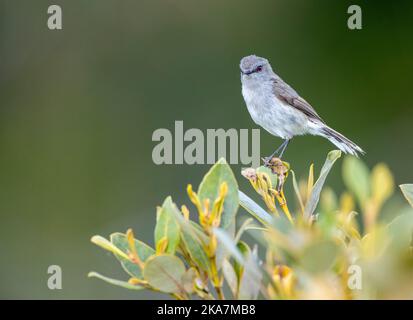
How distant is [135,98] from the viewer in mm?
5711

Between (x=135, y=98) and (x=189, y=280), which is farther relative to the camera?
(x=135, y=98)

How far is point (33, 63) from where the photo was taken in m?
5.86

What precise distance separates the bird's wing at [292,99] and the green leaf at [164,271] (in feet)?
9.23

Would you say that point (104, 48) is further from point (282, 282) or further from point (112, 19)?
point (282, 282)

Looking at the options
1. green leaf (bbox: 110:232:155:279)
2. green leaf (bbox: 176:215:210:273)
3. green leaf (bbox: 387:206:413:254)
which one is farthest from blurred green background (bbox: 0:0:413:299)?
green leaf (bbox: 387:206:413:254)

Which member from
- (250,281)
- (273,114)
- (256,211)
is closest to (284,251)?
(250,281)

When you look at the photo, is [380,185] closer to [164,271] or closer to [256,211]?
[164,271]

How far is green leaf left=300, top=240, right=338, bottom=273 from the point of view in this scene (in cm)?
68

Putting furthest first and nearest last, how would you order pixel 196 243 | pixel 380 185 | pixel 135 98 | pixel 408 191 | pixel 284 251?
1. pixel 135 98
2. pixel 408 191
3. pixel 196 243
4. pixel 284 251
5. pixel 380 185

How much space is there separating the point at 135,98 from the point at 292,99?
7.50 feet

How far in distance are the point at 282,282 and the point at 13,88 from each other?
17.6ft

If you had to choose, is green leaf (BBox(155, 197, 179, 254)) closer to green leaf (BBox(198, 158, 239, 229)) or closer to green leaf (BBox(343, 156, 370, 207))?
green leaf (BBox(198, 158, 239, 229))

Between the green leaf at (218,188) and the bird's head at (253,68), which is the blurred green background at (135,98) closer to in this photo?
the bird's head at (253,68)

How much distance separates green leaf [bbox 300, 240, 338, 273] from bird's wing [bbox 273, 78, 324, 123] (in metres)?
2.97
